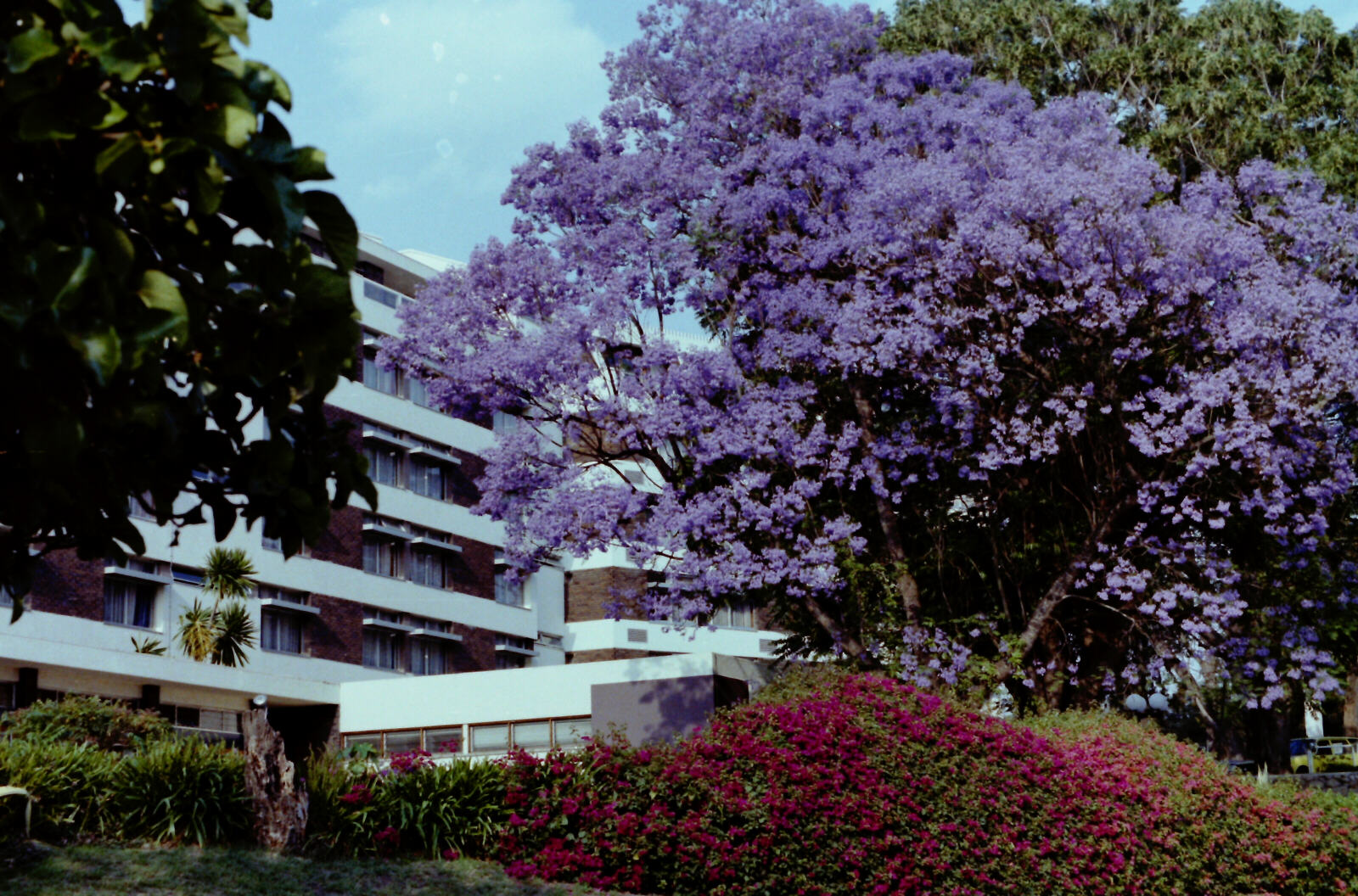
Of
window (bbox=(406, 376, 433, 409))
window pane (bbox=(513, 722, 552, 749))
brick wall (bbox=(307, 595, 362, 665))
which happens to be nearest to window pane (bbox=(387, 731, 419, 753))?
window pane (bbox=(513, 722, 552, 749))

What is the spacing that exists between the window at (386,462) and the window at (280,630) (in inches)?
204

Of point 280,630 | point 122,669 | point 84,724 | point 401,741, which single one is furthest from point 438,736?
point 84,724

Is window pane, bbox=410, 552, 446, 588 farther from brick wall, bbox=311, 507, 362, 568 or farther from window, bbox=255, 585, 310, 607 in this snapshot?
window, bbox=255, 585, 310, 607

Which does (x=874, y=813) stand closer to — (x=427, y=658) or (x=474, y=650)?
(x=427, y=658)

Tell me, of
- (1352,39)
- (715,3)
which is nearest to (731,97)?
(715,3)

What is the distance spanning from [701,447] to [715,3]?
7410 mm

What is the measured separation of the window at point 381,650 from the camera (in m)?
42.2

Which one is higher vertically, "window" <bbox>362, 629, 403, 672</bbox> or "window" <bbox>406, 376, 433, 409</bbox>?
"window" <bbox>406, 376, 433, 409</bbox>

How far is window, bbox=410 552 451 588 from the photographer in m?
44.2

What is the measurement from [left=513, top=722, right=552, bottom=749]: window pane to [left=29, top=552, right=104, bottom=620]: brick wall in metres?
10.1

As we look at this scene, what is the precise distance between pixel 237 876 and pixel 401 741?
2271 centimetres

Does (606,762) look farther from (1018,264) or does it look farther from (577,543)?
(1018,264)

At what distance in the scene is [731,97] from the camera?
23.1m

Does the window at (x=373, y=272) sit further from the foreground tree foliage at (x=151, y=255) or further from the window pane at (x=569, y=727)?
the foreground tree foliage at (x=151, y=255)
